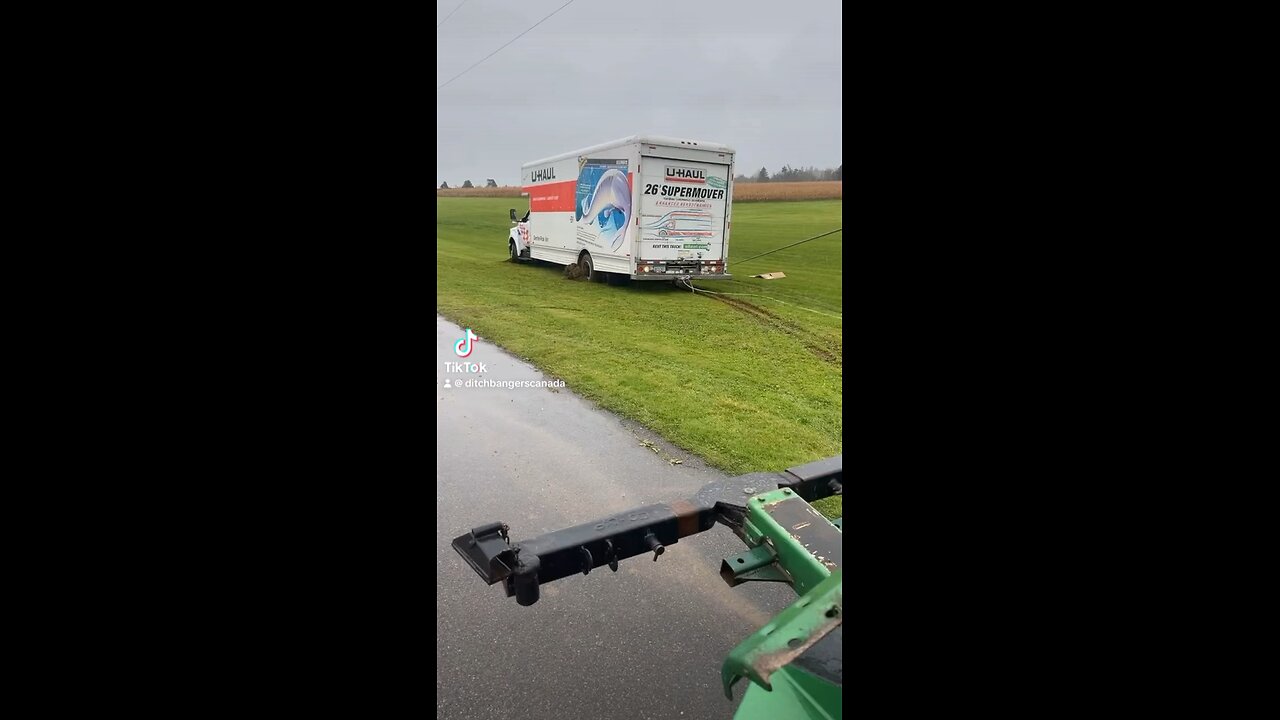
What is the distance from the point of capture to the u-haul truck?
12.8 meters

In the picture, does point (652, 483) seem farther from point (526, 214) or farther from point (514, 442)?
point (526, 214)

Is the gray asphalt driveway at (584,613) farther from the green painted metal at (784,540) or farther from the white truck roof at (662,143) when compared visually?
the white truck roof at (662,143)

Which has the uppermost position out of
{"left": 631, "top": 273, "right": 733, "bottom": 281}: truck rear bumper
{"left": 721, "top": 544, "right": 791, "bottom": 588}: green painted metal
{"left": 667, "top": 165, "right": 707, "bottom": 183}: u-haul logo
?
{"left": 667, "top": 165, "right": 707, "bottom": 183}: u-haul logo

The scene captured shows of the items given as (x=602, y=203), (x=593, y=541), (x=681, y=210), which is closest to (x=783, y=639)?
(x=593, y=541)

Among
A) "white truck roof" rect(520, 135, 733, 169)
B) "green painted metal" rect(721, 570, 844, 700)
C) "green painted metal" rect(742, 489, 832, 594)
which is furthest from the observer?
"white truck roof" rect(520, 135, 733, 169)

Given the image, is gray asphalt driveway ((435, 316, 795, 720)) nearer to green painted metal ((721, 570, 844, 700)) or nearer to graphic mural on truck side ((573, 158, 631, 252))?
green painted metal ((721, 570, 844, 700))

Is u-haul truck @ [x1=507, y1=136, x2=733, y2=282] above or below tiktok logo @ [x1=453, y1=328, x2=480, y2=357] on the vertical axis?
above

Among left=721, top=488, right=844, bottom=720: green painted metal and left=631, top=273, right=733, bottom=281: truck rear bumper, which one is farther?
left=631, top=273, right=733, bottom=281: truck rear bumper

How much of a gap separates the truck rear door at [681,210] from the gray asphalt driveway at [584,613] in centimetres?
854

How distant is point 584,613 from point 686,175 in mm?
11108

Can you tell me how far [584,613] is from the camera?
120 inches

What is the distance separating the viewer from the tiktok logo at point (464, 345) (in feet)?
27.7

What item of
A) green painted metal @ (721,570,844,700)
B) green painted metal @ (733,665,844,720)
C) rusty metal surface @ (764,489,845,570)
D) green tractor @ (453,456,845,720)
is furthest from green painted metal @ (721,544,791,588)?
green painted metal @ (721,570,844,700)

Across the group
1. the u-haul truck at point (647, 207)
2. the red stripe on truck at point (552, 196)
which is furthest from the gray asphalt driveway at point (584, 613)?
the red stripe on truck at point (552, 196)
